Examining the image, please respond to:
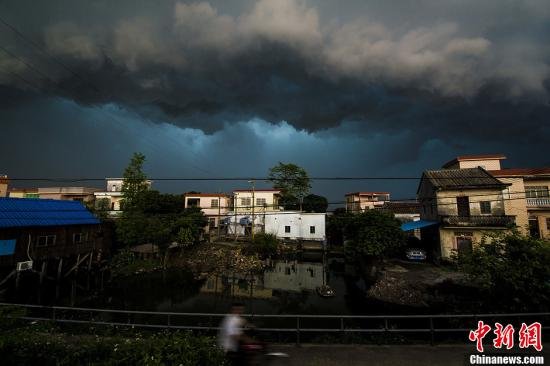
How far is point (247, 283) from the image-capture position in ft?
102

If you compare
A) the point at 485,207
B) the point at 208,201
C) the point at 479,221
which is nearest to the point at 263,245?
the point at 208,201

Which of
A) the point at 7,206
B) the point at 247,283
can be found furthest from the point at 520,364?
the point at 7,206

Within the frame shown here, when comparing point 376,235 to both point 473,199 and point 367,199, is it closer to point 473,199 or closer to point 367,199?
point 473,199

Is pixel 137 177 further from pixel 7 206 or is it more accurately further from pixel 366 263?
pixel 366 263

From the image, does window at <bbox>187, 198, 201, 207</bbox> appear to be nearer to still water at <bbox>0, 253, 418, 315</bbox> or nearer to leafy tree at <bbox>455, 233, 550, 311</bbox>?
still water at <bbox>0, 253, 418, 315</bbox>

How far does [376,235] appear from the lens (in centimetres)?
2705

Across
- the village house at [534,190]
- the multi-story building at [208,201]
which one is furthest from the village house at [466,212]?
the multi-story building at [208,201]

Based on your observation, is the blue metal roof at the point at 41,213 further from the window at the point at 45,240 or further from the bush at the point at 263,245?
the bush at the point at 263,245

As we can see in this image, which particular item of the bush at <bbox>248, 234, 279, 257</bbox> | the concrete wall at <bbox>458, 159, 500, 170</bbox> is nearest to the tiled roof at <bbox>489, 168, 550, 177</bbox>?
the concrete wall at <bbox>458, 159, 500, 170</bbox>

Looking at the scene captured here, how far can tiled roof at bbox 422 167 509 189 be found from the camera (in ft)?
93.8

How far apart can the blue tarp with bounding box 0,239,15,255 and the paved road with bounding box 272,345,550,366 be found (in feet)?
86.5

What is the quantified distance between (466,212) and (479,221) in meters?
1.54

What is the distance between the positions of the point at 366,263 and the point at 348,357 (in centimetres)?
2492

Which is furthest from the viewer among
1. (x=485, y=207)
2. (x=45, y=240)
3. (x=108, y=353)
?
(x=485, y=207)
